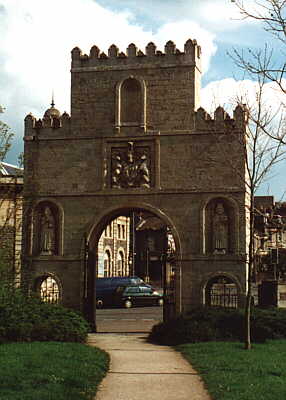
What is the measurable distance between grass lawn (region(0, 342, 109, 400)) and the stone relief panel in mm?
8232

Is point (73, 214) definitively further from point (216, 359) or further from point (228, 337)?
point (216, 359)

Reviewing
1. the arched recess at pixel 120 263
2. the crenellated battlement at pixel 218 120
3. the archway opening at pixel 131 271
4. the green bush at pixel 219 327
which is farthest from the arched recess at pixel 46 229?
the arched recess at pixel 120 263

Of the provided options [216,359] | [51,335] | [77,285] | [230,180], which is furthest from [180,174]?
[216,359]

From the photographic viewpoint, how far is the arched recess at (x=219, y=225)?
24375mm

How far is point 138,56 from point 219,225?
6610 mm

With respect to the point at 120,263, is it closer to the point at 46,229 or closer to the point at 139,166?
the point at 46,229

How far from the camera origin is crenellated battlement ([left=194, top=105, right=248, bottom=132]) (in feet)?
80.3

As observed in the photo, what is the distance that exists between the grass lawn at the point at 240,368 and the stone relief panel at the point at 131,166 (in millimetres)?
7198

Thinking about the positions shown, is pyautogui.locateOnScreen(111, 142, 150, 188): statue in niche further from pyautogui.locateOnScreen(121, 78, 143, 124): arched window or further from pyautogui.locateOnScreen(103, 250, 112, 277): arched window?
pyautogui.locateOnScreen(103, 250, 112, 277): arched window

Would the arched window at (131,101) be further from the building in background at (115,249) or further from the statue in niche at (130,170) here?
the building in background at (115,249)

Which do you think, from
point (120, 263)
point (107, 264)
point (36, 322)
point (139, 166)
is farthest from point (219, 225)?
point (120, 263)

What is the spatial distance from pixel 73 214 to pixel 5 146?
3.66 m

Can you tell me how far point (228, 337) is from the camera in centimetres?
2022

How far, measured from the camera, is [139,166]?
25.1m
